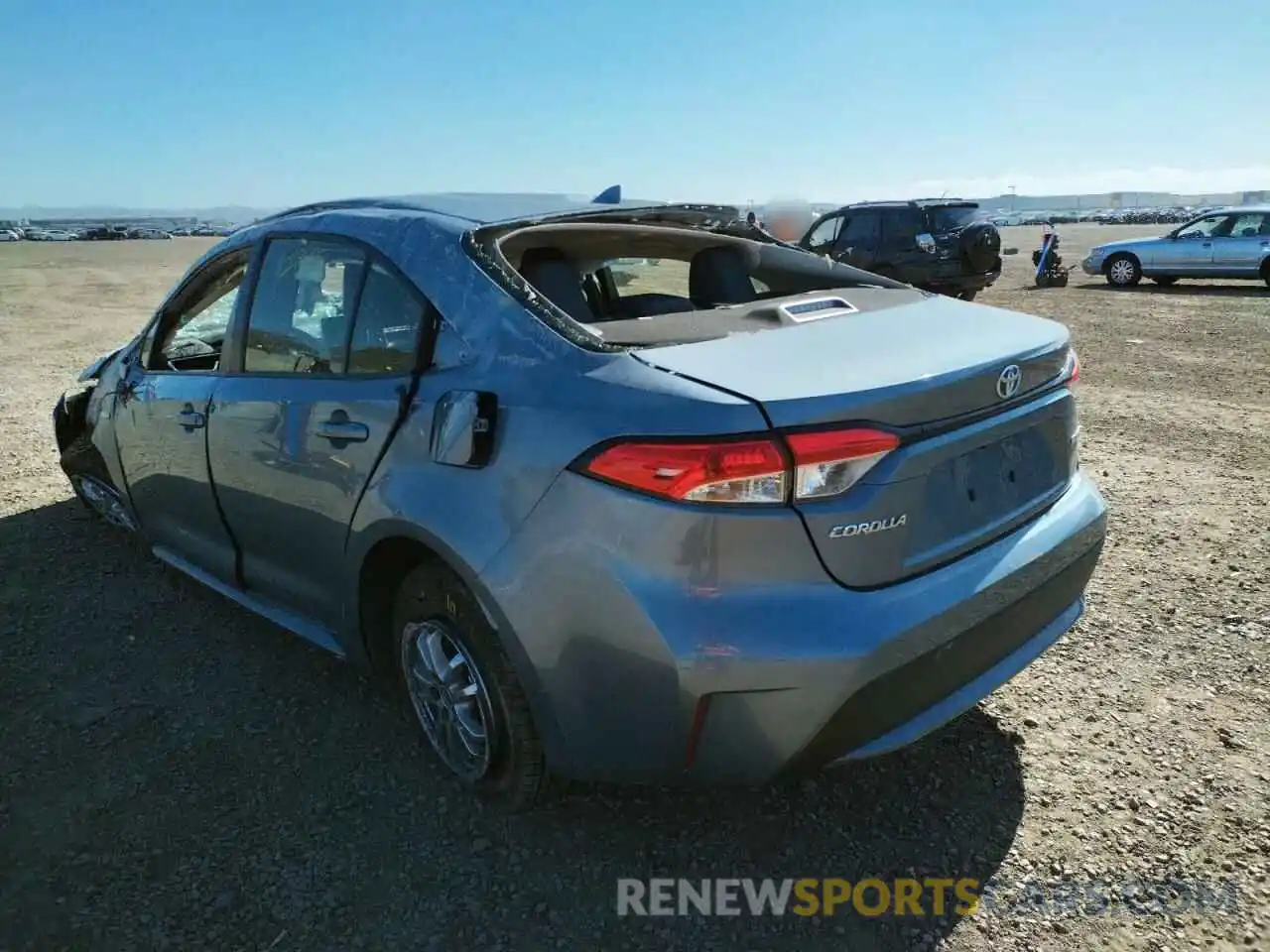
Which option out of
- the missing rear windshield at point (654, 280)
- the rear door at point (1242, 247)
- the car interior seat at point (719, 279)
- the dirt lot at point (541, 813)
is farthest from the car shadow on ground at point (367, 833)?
the rear door at point (1242, 247)

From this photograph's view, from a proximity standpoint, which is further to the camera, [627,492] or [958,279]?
[958,279]

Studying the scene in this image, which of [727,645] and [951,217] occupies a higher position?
[951,217]

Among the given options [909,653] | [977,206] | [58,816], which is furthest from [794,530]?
[977,206]

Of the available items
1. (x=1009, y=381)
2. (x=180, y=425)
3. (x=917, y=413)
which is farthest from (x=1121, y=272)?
(x=180, y=425)

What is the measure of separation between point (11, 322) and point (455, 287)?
1624 centimetres

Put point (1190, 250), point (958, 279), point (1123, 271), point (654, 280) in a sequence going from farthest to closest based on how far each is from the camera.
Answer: point (1123, 271) < point (1190, 250) < point (958, 279) < point (654, 280)

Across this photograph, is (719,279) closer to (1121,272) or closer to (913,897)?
(913,897)

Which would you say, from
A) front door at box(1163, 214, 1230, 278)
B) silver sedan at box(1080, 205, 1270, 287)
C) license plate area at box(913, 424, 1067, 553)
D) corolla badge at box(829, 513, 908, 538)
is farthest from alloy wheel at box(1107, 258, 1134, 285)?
corolla badge at box(829, 513, 908, 538)

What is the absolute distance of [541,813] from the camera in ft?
8.60

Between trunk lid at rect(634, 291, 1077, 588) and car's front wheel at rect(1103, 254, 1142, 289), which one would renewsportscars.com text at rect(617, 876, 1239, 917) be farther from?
car's front wheel at rect(1103, 254, 1142, 289)

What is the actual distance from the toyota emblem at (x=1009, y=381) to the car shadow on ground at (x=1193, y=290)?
16176 millimetres

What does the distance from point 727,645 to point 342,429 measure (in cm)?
139

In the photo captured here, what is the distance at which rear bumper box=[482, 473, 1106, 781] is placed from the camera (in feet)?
6.38

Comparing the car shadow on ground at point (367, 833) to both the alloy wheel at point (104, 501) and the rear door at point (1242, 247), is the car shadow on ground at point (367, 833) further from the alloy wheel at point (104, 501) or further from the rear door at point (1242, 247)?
the rear door at point (1242, 247)
